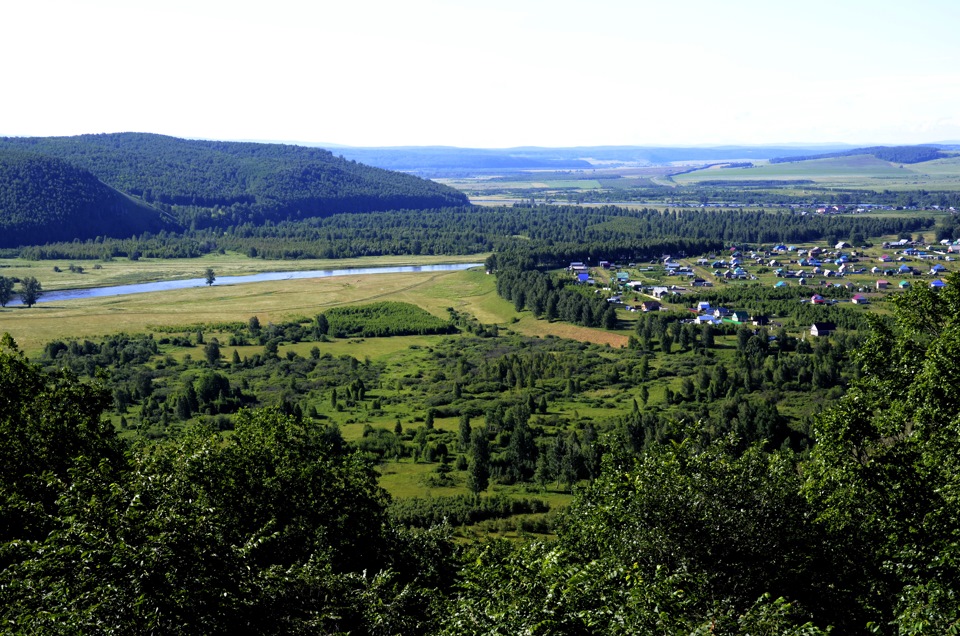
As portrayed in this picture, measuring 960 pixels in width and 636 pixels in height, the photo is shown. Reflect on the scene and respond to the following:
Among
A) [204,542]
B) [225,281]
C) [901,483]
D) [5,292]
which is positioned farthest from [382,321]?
[204,542]

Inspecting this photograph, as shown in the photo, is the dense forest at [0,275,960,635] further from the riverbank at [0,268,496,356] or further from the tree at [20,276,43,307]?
the tree at [20,276,43,307]

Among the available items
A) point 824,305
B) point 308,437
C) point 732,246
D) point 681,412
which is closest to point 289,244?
point 732,246

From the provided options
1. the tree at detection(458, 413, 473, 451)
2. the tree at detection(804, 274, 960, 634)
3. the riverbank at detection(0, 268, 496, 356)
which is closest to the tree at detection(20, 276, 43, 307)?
the riverbank at detection(0, 268, 496, 356)

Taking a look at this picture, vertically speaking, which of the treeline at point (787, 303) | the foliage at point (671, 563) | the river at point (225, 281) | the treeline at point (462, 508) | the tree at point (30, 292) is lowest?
the treeline at point (462, 508)

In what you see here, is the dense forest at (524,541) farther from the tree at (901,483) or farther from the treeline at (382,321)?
the treeline at (382,321)

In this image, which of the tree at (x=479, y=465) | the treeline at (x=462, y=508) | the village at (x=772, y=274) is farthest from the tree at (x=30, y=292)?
the treeline at (x=462, y=508)

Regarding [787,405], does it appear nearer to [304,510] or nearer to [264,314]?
[304,510]
